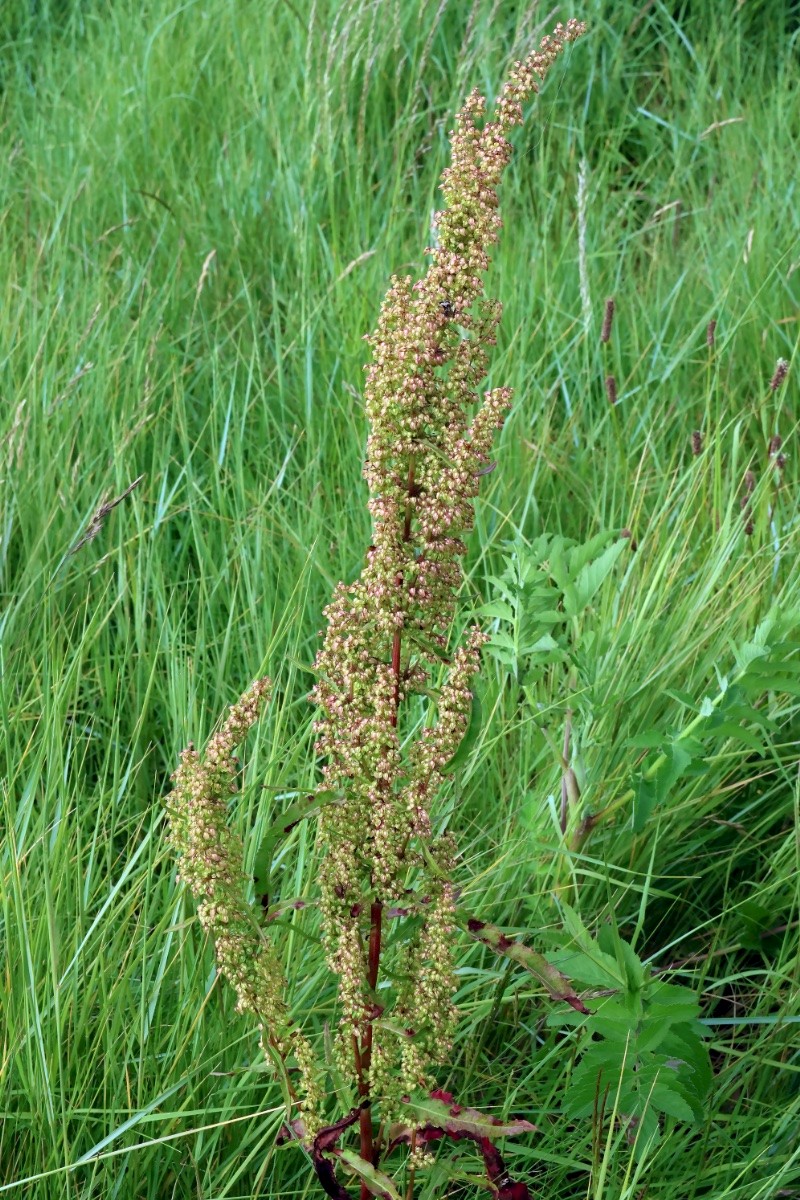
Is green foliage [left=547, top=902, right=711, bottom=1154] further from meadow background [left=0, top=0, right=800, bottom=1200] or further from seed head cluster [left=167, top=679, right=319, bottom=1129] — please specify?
seed head cluster [left=167, top=679, right=319, bottom=1129]

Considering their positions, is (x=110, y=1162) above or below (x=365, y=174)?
below

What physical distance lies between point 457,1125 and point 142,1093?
469mm

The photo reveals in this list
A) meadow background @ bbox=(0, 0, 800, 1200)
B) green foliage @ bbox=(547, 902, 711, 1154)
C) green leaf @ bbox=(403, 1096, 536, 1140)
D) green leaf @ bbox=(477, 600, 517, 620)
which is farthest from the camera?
green leaf @ bbox=(477, 600, 517, 620)

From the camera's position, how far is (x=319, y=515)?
2.46 m

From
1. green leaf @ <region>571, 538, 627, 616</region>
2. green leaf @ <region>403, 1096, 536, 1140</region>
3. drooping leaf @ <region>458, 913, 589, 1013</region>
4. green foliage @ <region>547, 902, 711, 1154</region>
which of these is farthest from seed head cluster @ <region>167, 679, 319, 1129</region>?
green leaf @ <region>571, 538, 627, 616</region>

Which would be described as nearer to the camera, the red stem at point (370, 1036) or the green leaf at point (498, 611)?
the red stem at point (370, 1036)

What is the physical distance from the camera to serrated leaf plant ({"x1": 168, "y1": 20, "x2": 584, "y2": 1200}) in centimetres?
129

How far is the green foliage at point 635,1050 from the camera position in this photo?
1453 mm

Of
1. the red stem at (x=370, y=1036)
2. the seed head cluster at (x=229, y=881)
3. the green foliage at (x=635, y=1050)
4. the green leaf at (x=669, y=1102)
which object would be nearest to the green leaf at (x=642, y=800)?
the green foliage at (x=635, y=1050)

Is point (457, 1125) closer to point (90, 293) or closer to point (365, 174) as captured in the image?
point (90, 293)

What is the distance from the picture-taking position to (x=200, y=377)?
298 centimetres

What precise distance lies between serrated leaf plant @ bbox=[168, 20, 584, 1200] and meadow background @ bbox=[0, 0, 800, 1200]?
188 mm

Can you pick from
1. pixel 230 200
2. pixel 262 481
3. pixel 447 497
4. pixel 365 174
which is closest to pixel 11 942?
pixel 447 497

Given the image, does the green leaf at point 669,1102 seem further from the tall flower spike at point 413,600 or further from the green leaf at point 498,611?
the green leaf at point 498,611
